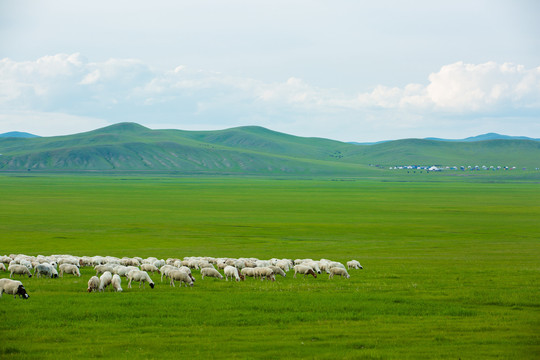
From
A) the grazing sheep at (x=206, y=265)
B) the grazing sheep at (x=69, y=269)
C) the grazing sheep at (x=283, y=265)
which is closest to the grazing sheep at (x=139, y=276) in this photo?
the grazing sheep at (x=206, y=265)

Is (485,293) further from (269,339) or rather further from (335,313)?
(269,339)

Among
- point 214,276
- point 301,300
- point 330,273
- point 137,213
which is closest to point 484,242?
point 330,273

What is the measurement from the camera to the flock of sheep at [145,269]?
20688mm

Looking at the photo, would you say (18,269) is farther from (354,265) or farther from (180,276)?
(354,265)

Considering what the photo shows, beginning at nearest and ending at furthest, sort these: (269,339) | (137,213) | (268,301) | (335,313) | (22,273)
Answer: (269,339)
(335,313)
(268,301)
(22,273)
(137,213)

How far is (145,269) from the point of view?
25875 mm

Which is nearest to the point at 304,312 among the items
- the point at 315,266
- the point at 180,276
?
the point at 180,276

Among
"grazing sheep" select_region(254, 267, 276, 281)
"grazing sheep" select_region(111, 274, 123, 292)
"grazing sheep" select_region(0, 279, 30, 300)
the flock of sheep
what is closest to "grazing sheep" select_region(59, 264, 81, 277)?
the flock of sheep

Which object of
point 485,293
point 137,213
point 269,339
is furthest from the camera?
point 137,213

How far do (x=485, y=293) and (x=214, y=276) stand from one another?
10.6m

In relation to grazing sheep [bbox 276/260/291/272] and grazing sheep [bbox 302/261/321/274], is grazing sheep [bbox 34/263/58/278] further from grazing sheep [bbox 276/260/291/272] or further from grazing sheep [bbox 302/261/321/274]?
grazing sheep [bbox 302/261/321/274]

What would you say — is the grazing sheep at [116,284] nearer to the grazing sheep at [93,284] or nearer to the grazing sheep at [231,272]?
the grazing sheep at [93,284]

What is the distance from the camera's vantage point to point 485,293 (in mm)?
20062

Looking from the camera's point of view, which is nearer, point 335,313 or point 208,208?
point 335,313
